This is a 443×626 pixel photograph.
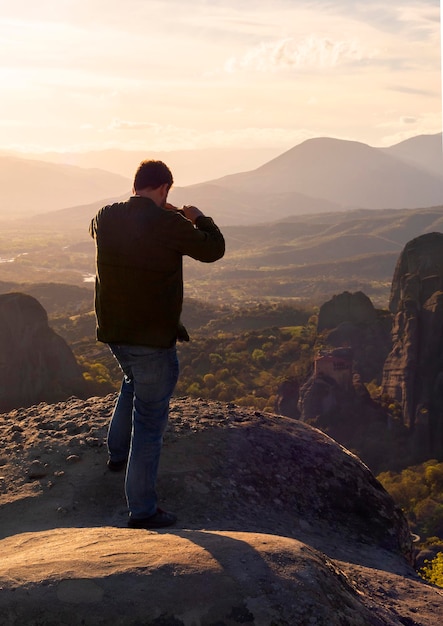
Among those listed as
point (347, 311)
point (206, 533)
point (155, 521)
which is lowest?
point (347, 311)

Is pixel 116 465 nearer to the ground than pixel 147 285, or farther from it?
nearer to the ground

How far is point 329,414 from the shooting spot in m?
59.3

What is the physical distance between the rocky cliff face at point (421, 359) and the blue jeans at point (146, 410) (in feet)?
187

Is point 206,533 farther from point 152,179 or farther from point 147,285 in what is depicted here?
point 152,179

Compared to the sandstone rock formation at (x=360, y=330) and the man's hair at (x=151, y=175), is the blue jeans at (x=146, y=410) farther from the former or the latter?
the sandstone rock formation at (x=360, y=330)

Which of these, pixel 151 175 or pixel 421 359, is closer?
pixel 151 175

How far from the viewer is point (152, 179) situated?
511 cm

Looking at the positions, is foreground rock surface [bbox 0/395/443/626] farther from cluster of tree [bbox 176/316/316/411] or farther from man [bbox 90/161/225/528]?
cluster of tree [bbox 176/316/316/411]

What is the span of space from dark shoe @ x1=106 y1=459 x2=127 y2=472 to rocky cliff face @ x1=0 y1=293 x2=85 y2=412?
48994mm

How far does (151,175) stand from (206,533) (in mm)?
2921

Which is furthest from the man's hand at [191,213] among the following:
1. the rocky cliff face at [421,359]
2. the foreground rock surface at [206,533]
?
the rocky cliff face at [421,359]

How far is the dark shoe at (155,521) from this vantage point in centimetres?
570

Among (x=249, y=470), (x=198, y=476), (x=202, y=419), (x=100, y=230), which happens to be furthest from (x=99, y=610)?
(x=202, y=419)

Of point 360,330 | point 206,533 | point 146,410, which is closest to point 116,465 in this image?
point 146,410
